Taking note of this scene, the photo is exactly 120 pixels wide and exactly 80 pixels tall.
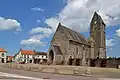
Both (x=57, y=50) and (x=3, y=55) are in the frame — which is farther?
(x=3, y=55)

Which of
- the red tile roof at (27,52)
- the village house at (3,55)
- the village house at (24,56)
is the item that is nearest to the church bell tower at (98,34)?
the village house at (24,56)

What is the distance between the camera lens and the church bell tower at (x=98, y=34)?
89.7 metres

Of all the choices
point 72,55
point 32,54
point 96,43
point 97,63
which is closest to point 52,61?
point 72,55

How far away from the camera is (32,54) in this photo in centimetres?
12462

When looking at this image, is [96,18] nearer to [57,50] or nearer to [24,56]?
[57,50]

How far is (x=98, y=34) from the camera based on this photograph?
90.4m

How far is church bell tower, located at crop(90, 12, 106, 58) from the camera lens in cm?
8969

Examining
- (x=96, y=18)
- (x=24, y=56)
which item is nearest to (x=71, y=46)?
(x=96, y=18)

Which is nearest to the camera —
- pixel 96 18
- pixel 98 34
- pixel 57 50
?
pixel 57 50

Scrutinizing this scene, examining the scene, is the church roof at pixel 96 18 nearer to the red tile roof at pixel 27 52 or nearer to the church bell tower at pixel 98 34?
the church bell tower at pixel 98 34

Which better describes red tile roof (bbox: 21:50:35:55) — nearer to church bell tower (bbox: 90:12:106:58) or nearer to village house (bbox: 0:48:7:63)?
village house (bbox: 0:48:7:63)

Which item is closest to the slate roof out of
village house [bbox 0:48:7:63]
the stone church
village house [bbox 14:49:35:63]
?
the stone church

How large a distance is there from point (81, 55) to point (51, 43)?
1219cm

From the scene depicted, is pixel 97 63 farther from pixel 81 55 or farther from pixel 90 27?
pixel 90 27
